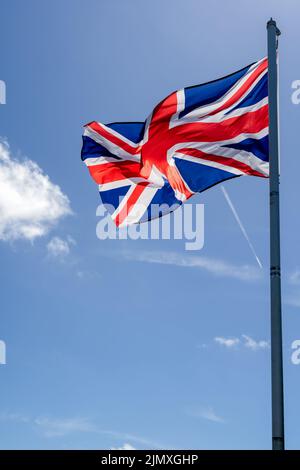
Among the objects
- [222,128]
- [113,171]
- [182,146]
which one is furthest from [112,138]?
[222,128]

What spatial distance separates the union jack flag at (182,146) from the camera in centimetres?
1859

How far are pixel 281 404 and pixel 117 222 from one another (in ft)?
23.4

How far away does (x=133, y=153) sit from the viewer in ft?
67.0

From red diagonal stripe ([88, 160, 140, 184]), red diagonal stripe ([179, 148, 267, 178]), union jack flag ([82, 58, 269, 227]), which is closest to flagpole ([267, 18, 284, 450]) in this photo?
union jack flag ([82, 58, 269, 227])

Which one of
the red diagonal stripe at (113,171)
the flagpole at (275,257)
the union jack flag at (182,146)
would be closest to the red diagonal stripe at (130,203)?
the union jack flag at (182,146)

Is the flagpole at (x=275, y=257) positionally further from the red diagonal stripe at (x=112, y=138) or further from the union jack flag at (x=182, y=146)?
the red diagonal stripe at (x=112, y=138)

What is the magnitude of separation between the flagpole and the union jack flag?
1062 millimetres

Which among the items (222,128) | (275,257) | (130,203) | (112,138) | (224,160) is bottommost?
(275,257)

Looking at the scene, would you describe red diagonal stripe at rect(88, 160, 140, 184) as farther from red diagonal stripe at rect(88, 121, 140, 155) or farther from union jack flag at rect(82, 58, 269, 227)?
red diagonal stripe at rect(88, 121, 140, 155)

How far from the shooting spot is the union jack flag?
1859cm

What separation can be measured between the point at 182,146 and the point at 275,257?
513 centimetres

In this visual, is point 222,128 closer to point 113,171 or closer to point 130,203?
point 130,203

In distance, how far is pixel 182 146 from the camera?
19812 mm
